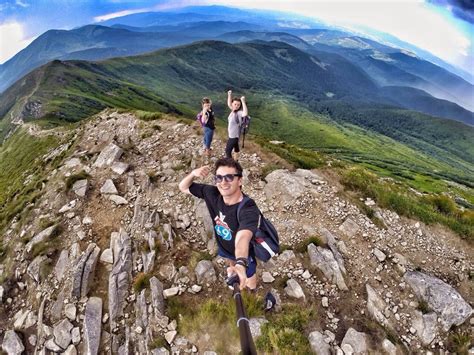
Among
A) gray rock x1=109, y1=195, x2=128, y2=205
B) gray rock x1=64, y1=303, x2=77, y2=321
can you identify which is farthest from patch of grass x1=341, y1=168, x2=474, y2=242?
gray rock x1=64, y1=303, x2=77, y2=321

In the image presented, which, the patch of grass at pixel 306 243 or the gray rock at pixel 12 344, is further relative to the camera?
the patch of grass at pixel 306 243

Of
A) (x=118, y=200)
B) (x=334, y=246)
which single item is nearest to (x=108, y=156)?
(x=118, y=200)

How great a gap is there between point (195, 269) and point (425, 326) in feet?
25.8

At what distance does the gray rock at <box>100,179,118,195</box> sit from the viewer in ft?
53.4

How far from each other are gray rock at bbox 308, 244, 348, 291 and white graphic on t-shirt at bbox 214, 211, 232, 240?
18.9 feet

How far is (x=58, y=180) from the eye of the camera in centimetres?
1923

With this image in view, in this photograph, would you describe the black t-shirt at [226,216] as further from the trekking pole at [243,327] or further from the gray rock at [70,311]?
the gray rock at [70,311]

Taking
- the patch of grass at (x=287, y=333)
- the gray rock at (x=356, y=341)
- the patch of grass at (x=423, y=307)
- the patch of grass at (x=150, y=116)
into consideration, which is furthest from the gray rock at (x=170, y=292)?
the patch of grass at (x=150, y=116)

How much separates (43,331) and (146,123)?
51.1 feet

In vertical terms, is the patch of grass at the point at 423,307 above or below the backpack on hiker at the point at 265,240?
below

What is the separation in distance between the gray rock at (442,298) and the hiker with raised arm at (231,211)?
7.31 metres

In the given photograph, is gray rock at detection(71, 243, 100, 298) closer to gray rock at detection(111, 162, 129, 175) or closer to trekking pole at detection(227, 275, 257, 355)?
gray rock at detection(111, 162, 129, 175)

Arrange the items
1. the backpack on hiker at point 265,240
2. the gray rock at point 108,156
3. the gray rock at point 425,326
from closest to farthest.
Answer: the backpack on hiker at point 265,240 → the gray rock at point 425,326 → the gray rock at point 108,156

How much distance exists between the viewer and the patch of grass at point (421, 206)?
1398 cm
